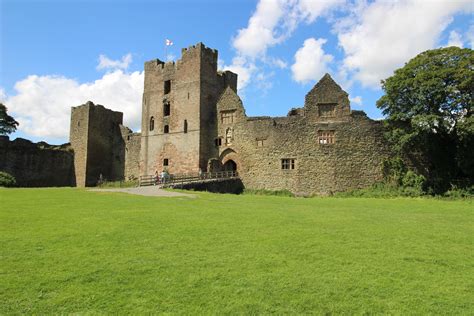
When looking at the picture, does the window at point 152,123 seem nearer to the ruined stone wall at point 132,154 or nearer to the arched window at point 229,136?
the ruined stone wall at point 132,154

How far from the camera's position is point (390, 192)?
1024 inches

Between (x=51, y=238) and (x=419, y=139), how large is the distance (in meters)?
24.3

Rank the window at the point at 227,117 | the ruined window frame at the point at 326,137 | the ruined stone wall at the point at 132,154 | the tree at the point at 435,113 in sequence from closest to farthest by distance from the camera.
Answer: the tree at the point at 435,113, the ruined window frame at the point at 326,137, the window at the point at 227,117, the ruined stone wall at the point at 132,154

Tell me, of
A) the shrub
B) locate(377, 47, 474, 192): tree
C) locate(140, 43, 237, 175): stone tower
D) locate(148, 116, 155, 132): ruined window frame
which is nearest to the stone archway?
locate(140, 43, 237, 175): stone tower

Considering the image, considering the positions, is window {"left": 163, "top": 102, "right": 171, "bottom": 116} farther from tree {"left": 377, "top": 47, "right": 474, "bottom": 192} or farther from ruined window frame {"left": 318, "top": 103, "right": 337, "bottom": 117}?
tree {"left": 377, "top": 47, "right": 474, "bottom": 192}

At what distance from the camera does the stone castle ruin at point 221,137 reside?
28109mm

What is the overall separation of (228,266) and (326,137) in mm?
23464

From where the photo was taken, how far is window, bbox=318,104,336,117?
28859 millimetres

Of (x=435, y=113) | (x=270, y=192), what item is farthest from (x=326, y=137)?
(x=435, y=113)

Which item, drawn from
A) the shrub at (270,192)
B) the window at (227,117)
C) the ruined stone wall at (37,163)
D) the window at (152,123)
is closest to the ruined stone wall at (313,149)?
the shrub at (270,192)

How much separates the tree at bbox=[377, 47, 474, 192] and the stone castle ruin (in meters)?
2.26

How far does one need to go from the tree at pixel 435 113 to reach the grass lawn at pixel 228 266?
15.2 metres

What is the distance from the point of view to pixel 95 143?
4219cm

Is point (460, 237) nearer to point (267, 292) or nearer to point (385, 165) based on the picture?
point (267, 292)
